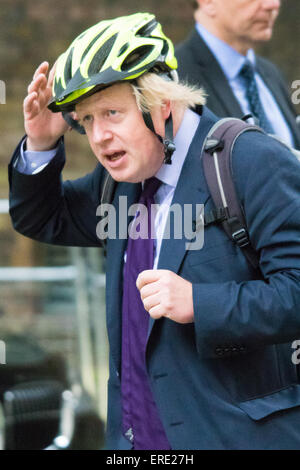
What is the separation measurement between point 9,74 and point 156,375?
13.6ft

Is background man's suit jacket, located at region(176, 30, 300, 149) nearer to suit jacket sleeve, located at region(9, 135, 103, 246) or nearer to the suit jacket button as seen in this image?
suit jacket sleeve, located at region(9, 135, 103, 246)

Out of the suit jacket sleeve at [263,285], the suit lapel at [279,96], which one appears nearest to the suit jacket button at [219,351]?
the suit jacket sleeve at [263,285]

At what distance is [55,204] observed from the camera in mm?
2344

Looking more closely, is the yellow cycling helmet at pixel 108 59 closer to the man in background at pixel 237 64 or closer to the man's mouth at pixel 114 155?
the man's mouth at pixel 114 155

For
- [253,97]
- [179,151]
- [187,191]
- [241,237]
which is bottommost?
[241,237]

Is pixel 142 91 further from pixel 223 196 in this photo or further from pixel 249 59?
pixel 249 59

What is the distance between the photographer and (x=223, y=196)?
6.20 feet

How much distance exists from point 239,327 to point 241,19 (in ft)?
5.33

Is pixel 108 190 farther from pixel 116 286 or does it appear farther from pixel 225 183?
pixel 225 183

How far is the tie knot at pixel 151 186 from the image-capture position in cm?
209

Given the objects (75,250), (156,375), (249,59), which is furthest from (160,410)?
(75,250)

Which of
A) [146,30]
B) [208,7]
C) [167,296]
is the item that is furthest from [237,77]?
[167,296]

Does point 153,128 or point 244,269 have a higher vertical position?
point 153,128
